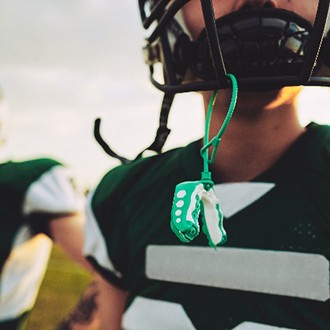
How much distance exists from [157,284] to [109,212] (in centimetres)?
23

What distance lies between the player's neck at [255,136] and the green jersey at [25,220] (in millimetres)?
855

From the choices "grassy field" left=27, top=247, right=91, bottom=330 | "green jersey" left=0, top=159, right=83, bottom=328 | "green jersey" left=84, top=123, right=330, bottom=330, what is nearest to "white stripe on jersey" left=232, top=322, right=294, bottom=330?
"green jersey" left=84, top=123, right=330, bottom=330

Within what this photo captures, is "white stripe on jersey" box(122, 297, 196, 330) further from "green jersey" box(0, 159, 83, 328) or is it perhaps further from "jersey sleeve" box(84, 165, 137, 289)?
→ "green jersey" box(0, 159, 83, 328)

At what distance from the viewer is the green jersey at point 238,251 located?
0.96 meters

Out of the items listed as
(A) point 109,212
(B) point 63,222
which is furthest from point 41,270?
(A) point 109,212

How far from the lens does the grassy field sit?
4.53m

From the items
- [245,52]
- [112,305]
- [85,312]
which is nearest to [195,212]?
[245,52]

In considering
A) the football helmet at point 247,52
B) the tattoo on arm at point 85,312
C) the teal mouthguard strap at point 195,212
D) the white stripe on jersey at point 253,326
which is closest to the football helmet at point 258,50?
the football helmet at point 247,52

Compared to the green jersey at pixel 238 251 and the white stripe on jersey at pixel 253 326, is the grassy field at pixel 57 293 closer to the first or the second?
the green jersey at pixel 238 251

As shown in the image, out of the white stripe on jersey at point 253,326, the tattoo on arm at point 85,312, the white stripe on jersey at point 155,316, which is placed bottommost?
the tattoo on arm at point 85,312

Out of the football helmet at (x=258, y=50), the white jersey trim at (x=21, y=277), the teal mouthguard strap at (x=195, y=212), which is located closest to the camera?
the teal mouthguard strap at (x=195, y=212)

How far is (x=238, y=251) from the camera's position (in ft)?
3.34

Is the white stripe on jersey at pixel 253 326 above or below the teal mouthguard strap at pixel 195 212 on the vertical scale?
below

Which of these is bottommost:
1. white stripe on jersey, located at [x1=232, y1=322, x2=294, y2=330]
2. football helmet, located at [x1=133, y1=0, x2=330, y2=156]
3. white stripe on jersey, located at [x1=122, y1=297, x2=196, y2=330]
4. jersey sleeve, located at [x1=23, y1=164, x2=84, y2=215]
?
white stripe on jersey, located at [x1=122, y1=297, x2=196, y2=330]
